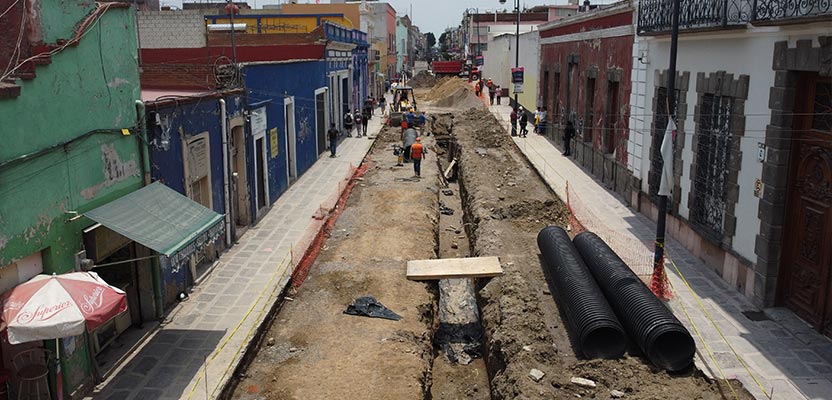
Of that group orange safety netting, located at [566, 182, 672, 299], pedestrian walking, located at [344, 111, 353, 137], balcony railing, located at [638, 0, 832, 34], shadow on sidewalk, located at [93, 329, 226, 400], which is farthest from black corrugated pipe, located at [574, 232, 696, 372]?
pedestrian walking, located at [344, 111, 353, 137]

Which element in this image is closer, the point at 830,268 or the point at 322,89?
the point at 830,268

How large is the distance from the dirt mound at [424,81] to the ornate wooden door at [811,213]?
222 ft

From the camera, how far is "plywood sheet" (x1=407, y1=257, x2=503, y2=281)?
12.6 meters

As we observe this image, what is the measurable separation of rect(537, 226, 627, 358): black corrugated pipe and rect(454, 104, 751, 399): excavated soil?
10.1 inches

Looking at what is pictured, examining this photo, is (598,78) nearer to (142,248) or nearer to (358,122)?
(358,122)

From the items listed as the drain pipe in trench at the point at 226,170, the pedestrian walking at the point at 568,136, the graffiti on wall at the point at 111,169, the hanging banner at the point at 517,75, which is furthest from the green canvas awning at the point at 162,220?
the hanging banner at the point at 517,75

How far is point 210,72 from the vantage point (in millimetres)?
16062

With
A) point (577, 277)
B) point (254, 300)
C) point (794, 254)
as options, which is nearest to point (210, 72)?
point (254, 300)

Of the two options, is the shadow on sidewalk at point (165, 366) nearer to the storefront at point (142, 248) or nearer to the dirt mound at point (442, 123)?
the storefront at point (142, 248)

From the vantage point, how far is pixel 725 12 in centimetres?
1174

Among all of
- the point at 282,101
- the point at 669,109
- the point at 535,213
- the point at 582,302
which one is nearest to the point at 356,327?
the point at 582,302

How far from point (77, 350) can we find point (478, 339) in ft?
21.3

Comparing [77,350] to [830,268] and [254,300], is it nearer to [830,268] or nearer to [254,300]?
[254,300]

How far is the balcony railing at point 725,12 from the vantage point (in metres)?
9.34
